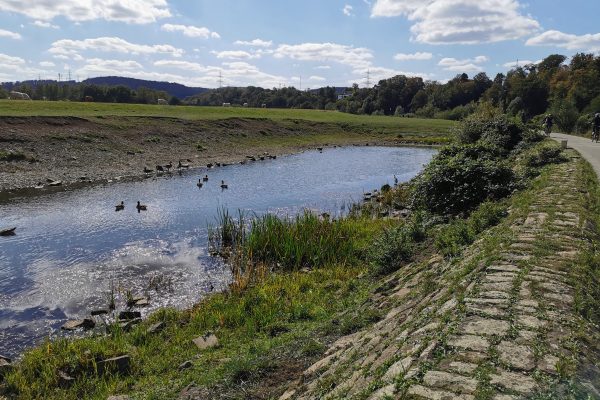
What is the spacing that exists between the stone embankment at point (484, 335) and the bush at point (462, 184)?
4904mm

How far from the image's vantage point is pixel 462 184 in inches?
567

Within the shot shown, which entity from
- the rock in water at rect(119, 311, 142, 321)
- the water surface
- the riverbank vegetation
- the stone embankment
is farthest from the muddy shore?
the stone embankment

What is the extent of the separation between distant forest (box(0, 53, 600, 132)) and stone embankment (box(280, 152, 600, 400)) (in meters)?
41.4

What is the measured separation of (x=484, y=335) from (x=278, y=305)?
18.1 ft

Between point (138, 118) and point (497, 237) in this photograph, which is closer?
point (497, 237)

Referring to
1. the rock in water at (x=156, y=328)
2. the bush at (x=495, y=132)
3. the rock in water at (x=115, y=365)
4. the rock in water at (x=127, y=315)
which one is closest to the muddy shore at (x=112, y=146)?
the rock in water at (x=127, y=315)

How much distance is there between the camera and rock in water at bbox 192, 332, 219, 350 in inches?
324

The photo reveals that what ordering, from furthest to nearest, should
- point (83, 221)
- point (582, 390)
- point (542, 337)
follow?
point (83, 221)
point (542, 337)
point (582, 390)

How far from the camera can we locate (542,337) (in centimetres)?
483

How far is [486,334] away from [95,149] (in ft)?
108

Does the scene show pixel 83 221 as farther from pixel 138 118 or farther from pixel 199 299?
pixel 138 118

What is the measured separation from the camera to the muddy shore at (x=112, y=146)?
2703 cm

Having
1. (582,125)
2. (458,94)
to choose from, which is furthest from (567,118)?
(458,94)

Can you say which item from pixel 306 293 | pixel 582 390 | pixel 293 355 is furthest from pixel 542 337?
pixel 306 293
